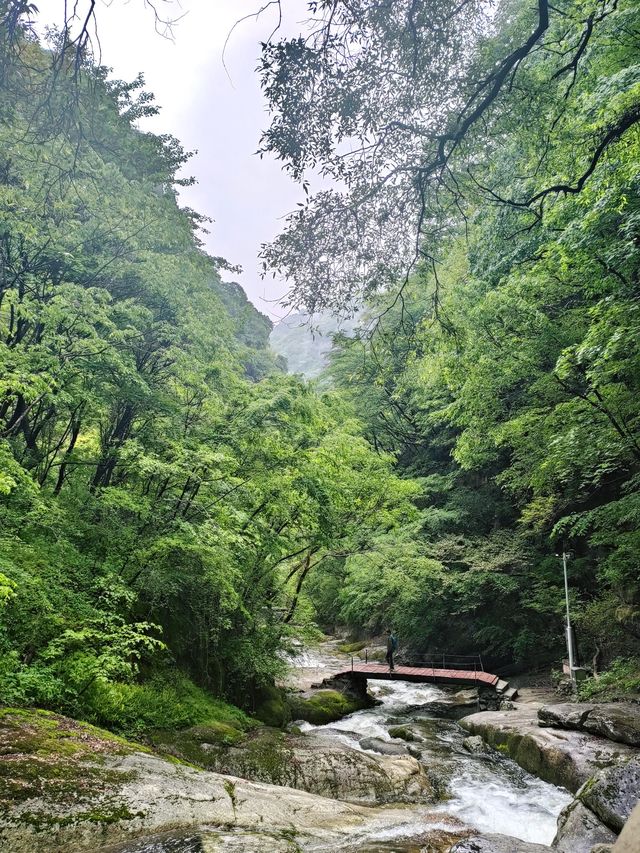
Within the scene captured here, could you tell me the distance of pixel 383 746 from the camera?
9.87m

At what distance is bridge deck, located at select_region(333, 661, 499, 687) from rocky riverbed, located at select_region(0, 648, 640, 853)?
5.19 meters

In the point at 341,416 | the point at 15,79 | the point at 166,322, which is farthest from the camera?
the point at 341,416

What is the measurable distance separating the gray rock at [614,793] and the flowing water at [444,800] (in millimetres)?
1531

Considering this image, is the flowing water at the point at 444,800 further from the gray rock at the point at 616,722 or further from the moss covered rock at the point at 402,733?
the gray rock at the point at 616,722

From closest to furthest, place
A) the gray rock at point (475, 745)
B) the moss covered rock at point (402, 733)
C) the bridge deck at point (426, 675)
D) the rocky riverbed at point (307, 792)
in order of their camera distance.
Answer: the rocky riverbed at point (307, 792) < the gray rock at point (475, 745) < the moss covered rock at point (402, 733) < the bridge deck at point (426, 675)

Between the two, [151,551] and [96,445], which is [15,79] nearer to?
[151,551]

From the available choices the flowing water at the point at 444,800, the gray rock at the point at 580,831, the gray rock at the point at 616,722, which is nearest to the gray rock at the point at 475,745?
the flowing water at the point at 444,800

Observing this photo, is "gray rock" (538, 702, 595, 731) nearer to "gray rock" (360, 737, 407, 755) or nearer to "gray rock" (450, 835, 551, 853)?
"gray rock" (360, 737, 407, 755)

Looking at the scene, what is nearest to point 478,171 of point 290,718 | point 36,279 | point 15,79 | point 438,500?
point 15,79

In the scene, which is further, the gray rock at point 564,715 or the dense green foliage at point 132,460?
the gray rock at point 564,715

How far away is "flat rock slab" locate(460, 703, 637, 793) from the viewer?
26.2 ft

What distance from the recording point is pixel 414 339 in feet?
16.5

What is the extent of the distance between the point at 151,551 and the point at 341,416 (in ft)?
29.9

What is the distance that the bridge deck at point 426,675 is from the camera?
15.5 meters
